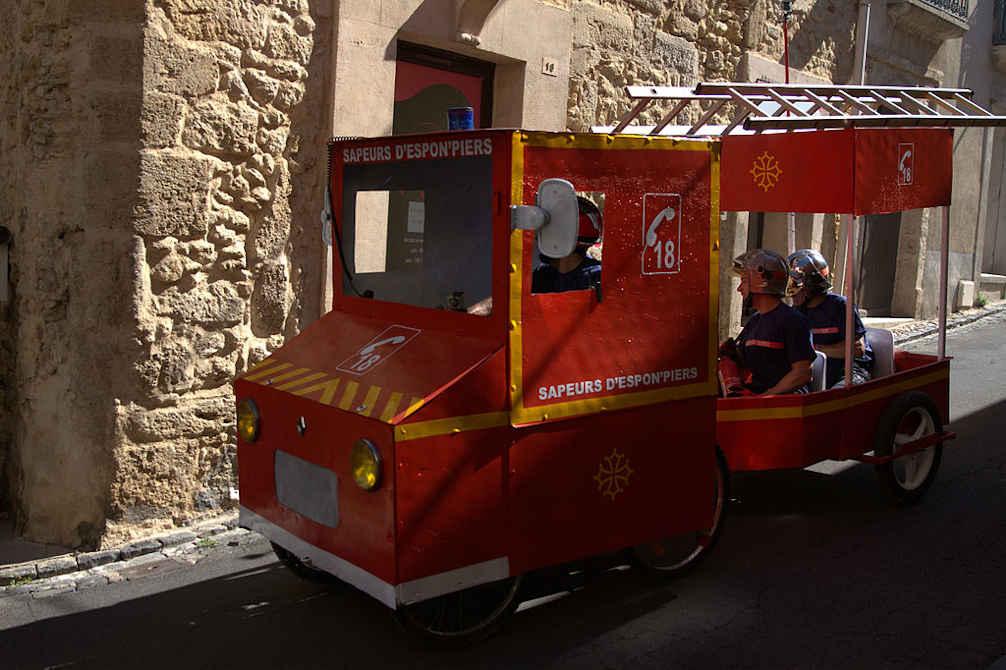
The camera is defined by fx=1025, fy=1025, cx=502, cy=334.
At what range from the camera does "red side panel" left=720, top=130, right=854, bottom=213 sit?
18.2ft

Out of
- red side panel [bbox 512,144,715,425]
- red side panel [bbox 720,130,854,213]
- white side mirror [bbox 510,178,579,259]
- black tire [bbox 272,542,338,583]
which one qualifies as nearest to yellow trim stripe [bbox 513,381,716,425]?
red side panel [bbox 512,144,715,425]

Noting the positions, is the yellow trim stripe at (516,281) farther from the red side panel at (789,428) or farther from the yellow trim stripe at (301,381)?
the red side panel at (789,428)

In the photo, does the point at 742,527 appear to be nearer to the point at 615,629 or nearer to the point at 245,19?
the point at 615,629

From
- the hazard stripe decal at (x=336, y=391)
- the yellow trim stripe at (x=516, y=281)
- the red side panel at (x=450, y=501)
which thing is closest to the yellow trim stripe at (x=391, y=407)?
the hazard stripe decal at (x=336, y=391)

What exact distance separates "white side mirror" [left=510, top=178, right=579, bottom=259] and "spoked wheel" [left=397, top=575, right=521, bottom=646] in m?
1.33

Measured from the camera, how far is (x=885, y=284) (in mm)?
15523

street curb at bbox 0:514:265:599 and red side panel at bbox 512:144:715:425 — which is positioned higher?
red side panel at bbox 512:144:715:425

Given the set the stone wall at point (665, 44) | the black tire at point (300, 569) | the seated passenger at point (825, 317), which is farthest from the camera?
the stone wall at point (665, 44)

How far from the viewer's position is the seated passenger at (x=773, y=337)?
5633 millimetres

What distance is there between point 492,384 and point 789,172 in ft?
9.43

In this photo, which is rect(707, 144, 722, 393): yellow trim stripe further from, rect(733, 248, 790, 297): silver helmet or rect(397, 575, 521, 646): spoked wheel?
rect(397, 575, 521, 646): spoked wheel

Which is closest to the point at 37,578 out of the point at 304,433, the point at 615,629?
the point at 304,433

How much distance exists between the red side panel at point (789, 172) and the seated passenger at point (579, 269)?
1.73m

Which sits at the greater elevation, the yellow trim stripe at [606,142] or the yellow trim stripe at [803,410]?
the yellow trim stripe at [606,142]
